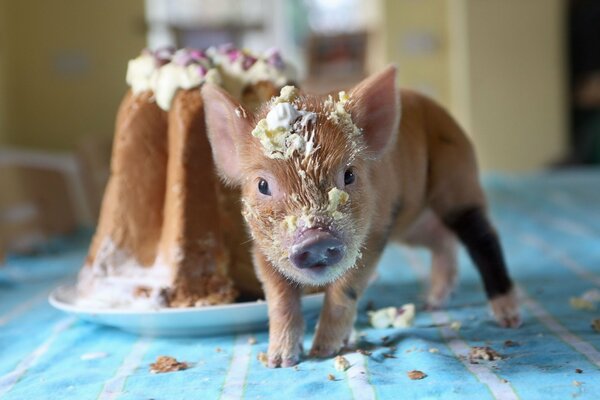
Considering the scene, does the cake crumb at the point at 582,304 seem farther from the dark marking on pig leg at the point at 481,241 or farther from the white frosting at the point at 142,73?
the white frosting at the point at 142,73

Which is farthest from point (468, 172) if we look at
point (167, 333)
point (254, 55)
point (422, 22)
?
point (422, 22)

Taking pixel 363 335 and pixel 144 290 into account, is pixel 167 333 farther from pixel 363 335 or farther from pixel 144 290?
pixel 363 335

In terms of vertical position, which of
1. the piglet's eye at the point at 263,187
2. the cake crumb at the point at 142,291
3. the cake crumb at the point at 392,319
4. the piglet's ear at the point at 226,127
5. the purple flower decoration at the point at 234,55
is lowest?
the cake crumb at the point at 392,319

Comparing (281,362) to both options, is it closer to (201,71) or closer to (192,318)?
(192,318)

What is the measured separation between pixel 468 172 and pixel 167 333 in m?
0.63

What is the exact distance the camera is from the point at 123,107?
4.68 ft

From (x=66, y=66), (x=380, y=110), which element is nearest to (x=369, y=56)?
(x=66, y=66)

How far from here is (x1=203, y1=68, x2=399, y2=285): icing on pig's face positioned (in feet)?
3.09

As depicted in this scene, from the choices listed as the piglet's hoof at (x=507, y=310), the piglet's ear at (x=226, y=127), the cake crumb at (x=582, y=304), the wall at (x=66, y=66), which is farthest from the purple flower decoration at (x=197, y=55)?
the wall at (x=66, y=66)

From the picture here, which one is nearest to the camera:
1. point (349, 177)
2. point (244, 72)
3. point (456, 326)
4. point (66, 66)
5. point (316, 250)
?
point (316, 250)

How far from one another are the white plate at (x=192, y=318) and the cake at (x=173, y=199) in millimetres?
41

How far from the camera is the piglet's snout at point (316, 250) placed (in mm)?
915

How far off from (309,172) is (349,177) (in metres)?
0.08

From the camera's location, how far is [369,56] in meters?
5.31
